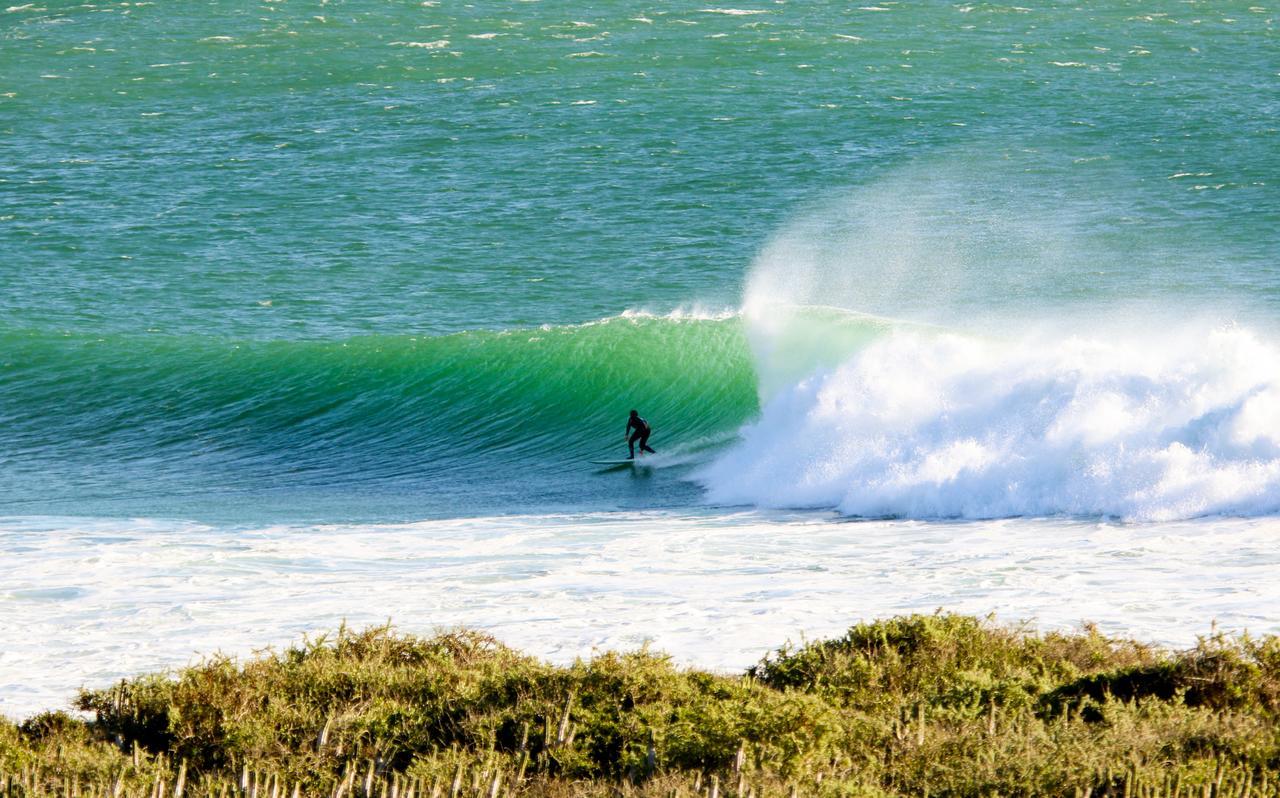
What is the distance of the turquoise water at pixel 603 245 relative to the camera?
62.8 feet

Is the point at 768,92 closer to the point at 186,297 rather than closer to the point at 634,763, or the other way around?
the point at 186,297

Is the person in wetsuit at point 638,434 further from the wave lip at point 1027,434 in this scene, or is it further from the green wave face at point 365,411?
the wave lip at point 1027,434

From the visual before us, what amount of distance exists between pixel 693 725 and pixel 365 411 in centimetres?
1607

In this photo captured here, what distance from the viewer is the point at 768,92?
42.2 metres

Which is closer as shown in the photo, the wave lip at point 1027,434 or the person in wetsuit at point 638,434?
the wave lip at point 1027,434

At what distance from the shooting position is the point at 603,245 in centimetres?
3153

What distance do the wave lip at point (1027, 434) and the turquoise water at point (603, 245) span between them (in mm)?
68

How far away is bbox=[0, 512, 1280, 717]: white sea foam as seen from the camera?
12367 mm

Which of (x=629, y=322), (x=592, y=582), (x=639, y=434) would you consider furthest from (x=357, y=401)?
(x=592, y=582)

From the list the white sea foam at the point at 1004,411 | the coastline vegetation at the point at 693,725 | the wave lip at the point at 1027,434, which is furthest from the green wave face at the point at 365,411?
the coastline vegetation at the point at 693,725

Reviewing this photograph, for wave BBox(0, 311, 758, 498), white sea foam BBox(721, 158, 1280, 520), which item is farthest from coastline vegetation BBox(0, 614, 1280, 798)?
wave BBox(0, 311, 758, 498)

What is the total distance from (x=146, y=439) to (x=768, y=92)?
24.0 m

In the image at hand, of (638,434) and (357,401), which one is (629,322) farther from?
(638,434)

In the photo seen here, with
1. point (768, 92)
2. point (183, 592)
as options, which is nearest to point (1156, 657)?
point (183, 592)
